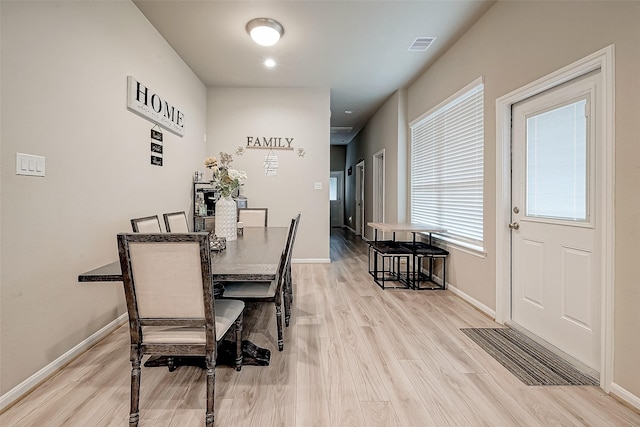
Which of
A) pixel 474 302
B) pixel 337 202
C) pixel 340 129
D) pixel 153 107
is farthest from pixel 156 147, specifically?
pixel 337 202

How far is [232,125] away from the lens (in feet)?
16.5

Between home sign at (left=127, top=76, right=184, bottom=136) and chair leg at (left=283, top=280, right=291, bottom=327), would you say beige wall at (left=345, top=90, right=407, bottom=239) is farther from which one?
home sign at (left=127, top=76, right=184, bottom=136)

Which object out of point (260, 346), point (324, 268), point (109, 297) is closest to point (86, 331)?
point (109, 297)

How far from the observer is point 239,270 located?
1.51 metres

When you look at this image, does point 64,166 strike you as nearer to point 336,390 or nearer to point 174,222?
point 174,222

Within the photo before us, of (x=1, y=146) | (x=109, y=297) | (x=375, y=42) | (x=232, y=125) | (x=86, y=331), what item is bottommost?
(x=86, y=331)

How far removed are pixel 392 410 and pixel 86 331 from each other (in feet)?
7.16

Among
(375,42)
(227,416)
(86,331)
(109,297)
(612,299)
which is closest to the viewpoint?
(227,416)

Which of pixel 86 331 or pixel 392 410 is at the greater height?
pixel 86 331

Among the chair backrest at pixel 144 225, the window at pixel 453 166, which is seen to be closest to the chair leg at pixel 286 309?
the chair backrest at pixel 144 225

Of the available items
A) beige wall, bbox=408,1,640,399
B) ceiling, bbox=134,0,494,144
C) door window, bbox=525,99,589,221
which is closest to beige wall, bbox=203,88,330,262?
ceiling, bbox=134,0,494,144

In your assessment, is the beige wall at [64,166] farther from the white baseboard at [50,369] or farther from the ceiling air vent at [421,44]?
the ceiling air vent at [421,44]

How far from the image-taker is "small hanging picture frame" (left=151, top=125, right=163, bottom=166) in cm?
323

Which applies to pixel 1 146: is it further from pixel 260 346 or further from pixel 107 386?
pixel 260 346
